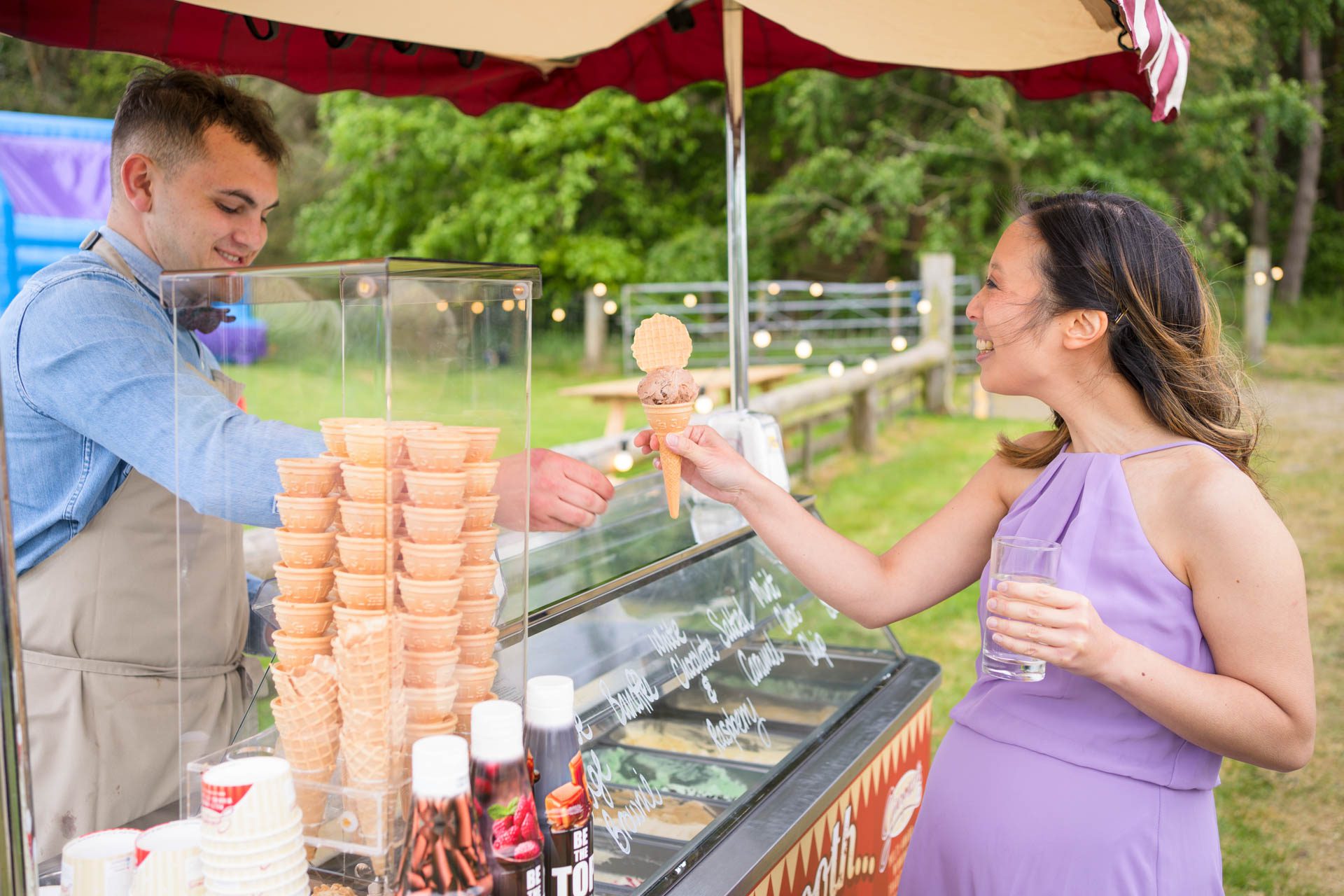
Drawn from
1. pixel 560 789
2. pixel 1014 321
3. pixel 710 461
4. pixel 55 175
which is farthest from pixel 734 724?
pixel 55 175

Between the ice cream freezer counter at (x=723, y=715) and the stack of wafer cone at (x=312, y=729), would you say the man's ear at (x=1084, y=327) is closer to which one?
the ice cream freezer counter at (x=723, y=715)

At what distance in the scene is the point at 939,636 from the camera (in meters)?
6.30

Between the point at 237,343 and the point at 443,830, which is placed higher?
the point at 237,343

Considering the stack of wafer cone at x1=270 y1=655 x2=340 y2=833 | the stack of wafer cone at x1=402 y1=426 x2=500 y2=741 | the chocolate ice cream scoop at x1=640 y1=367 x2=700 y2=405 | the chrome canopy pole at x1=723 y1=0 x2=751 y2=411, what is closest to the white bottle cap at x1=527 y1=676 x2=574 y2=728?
the stack of wafer cone at x1=402 y1=426 x2=500 y2=741

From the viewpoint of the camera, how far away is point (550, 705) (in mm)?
1258

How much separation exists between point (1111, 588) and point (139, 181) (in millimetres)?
1951

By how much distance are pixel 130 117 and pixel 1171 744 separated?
7.39 ft

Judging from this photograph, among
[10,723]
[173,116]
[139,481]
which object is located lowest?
[10,723]

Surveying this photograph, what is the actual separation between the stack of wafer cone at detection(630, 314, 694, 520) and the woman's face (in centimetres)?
59

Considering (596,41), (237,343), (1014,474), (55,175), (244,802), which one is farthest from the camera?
(55,175)

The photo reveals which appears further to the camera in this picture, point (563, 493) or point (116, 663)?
point (116, 663)

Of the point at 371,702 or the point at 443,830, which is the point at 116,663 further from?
the point at 443,830

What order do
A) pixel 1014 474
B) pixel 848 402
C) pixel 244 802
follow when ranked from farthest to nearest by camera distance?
1. pixel 848 402
2. pixel 1014 474
3. pixel 244 802

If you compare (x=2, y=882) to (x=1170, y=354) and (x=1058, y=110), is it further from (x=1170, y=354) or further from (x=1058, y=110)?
(x=1058, y=110)
